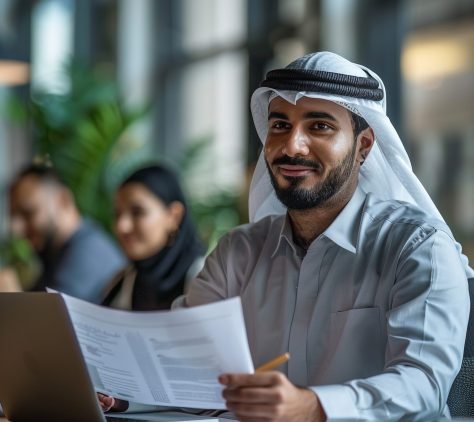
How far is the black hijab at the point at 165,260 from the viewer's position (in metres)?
3.78

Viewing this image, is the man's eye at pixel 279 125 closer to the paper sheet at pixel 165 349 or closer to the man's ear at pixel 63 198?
the paper sheet at pixel 165 349

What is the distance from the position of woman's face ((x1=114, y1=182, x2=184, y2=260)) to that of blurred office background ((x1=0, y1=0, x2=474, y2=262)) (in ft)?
4.97

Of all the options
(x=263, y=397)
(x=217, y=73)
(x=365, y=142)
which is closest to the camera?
(x=263, y=397)

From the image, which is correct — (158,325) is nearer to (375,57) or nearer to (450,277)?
(450,277)

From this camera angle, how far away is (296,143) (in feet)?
6.29

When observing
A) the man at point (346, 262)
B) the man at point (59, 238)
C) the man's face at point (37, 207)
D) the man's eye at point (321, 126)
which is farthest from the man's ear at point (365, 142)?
the man's face at point (37, 207)

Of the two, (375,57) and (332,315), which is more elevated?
(375,57)

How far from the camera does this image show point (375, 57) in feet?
17.5

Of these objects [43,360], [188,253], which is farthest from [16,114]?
[43,360]

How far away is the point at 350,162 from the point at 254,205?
36cm

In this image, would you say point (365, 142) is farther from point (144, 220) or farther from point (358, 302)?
point (144, 220)

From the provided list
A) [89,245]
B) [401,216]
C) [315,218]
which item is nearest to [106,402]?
[315,218]

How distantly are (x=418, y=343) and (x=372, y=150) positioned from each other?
55cm

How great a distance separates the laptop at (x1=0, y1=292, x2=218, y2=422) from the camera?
166 centimetres
